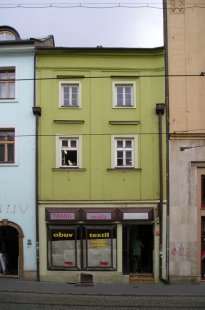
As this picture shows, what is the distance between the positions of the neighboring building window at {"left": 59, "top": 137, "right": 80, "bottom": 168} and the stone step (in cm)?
560

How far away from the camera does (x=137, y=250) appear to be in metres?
23.6

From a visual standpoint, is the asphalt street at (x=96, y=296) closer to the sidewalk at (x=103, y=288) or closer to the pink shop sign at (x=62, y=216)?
the sidewalk at (x=103, y=288)

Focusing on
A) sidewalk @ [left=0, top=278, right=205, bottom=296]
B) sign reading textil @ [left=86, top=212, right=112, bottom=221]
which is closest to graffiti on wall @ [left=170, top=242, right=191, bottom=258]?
sidewalk @ [left=0, top=278, right=205, bottom=296]

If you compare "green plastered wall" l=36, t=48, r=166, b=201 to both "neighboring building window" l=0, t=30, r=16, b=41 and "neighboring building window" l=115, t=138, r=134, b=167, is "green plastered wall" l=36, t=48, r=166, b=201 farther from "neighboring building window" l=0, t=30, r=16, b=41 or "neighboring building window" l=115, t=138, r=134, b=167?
"neighboring building window" l=0, t=30, r=16, b=41

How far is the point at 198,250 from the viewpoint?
23.3 m

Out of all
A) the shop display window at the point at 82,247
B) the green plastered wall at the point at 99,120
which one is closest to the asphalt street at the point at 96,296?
the shop display window at the point at 82,247

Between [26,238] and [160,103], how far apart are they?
8639 mm

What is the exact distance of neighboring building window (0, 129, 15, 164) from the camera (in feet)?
78.6

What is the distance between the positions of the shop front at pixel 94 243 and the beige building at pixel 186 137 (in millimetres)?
1209

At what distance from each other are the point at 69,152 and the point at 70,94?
8.97 ft

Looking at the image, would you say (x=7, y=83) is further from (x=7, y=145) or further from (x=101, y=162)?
(x=101, y=162)

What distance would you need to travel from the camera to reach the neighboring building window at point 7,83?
80.0 feet

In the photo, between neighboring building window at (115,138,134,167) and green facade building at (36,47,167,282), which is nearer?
green facade building at (36,47,167,282)

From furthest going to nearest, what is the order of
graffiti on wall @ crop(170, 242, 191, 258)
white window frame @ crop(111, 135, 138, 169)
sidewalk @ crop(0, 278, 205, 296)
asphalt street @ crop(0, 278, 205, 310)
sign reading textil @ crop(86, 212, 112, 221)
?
white window frame @ crop(111, 135, 138, 169)
sign reading textil @ crop(86, 212, 112, 221)
graffiti on wall @ crop(170, 242, 191, 258)
sidewalk @ crop(0, 278, 205, 296)
asphalt street @ crop(0, 278, 205, 310)
